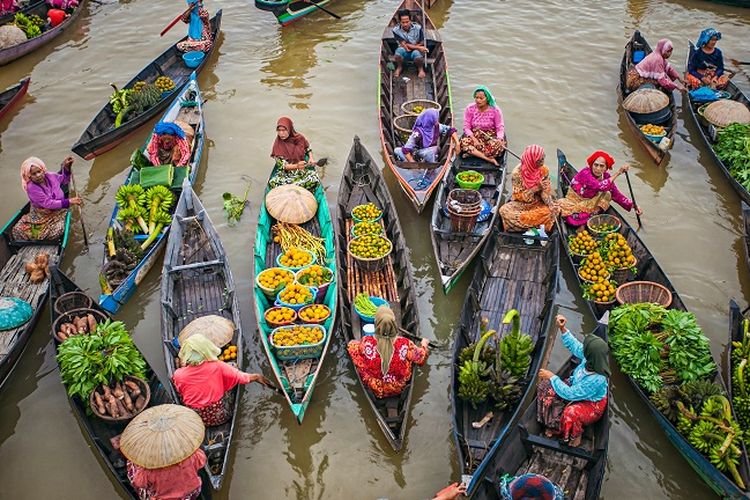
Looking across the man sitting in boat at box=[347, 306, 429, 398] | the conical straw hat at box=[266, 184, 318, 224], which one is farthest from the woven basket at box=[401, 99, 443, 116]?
the man sitting in boat at box=[347, 306, 429, 398]

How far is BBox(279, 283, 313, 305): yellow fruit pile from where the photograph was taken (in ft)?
27.3

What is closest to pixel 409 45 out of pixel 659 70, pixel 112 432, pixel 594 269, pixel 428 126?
pixel 428 126

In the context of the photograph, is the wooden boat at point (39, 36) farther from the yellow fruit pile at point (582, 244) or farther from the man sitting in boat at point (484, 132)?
the yellow fruit pile at point (582, 244)

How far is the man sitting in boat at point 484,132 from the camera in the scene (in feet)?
35.8

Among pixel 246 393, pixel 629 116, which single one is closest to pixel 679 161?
pixel 629 116

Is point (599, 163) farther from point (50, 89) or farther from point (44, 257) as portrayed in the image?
point (50, 89)

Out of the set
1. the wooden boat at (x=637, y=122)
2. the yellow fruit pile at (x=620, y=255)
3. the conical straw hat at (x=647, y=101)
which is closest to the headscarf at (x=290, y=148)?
the yellow fruit pile at (x=620, y=255)

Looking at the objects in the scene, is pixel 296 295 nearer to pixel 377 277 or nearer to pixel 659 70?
pixel 377 277

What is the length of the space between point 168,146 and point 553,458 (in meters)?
8.52

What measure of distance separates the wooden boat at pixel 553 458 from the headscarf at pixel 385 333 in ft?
5.14

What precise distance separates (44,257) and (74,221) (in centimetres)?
198

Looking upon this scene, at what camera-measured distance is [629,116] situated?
40.6 ft

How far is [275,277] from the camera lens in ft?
28.5

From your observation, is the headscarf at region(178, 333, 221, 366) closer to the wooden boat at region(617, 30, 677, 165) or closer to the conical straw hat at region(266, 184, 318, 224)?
the conical straw hat at region(266, 184, 318, 224)
